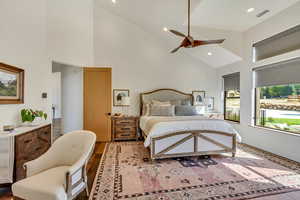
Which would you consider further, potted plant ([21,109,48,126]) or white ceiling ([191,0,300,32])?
white ceiling ([191,0,300,32])

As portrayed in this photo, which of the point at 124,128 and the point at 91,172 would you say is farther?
the point at 124,128

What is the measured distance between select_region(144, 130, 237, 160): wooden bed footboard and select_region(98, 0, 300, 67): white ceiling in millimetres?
2621

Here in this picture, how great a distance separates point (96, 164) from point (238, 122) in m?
4.39

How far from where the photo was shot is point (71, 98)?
5188 mm

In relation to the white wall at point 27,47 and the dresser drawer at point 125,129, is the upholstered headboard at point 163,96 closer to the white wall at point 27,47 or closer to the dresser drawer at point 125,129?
the dresser drawer at point 125,129

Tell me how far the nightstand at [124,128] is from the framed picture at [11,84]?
2571 mm

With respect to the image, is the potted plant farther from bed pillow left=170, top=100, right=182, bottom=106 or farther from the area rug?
bed pillow left=170, top=100, right=182, bottom=106

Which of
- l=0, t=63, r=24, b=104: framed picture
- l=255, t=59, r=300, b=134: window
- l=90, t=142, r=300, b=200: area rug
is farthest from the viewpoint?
l=255, t=59, r=300, b=134: window

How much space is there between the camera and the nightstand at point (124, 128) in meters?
4.94

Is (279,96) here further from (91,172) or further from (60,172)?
(60,172)

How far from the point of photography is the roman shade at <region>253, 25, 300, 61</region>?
10.7 ft

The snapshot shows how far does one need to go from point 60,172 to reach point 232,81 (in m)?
5.34

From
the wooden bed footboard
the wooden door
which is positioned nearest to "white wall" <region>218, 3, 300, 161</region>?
the wooden bed footboard

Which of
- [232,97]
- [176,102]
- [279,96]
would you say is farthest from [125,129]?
[279,96]
